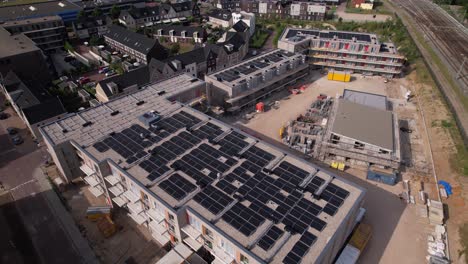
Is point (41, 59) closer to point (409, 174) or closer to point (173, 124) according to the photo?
point (173, 124)

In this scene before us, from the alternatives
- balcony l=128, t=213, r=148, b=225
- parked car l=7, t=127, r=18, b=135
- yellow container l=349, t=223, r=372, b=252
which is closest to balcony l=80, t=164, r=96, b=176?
balcony l=128, t=213, r=148, b=225

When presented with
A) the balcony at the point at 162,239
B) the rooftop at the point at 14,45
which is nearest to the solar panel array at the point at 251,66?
the balcony at the point at 162,239

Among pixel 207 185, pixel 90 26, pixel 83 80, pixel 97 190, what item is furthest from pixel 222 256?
pixel 90 26

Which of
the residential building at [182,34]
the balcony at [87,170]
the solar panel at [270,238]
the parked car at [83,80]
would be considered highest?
the residential building at [182,34]

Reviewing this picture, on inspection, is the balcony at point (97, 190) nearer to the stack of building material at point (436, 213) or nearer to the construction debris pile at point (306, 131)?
the construction debris pile at point (306, 131)

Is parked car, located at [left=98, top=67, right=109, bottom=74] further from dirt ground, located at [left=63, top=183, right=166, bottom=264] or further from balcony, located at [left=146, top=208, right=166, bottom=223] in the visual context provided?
balcony, located at [left=146, top=208, right=166, bottom=223]

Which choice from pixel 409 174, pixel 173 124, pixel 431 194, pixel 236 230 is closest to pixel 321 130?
pixel 409 174

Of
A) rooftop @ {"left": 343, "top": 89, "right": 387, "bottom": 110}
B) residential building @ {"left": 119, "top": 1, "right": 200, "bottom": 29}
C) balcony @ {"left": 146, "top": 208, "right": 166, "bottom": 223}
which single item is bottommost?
balcony @ {"left": 146, "top": 208, "right": 166, "bottom": 223}
